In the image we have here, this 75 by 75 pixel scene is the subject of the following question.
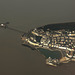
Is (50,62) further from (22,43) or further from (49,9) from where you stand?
(49,9)

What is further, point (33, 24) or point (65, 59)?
point (33, 24)

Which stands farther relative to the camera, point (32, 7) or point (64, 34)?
point (32, 7)

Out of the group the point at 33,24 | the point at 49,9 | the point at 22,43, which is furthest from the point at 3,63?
the point at 49,9

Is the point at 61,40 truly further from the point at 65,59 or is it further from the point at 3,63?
the point at 3,63

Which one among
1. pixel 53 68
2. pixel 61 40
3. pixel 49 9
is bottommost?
pixel 53 68

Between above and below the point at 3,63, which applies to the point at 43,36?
above

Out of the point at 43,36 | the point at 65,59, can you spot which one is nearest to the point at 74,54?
the point at 65,59

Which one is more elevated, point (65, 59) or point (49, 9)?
point (49, 9)
